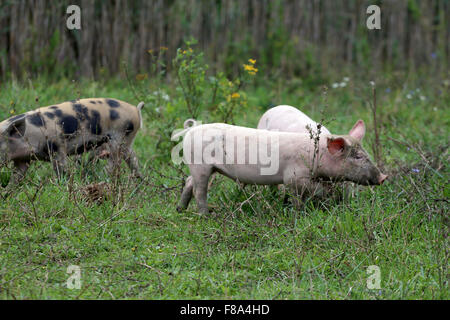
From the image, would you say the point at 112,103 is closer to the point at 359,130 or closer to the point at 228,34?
the point at 359,130

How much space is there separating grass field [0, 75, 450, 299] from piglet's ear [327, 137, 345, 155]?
259 mm

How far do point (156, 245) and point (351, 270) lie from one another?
4.35 feet

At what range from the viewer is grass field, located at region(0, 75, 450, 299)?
3.46m

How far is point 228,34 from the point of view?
10.3 meters

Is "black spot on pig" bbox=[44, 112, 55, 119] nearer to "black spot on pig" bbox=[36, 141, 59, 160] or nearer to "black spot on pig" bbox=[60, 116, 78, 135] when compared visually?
"black spot on pig" bbox=[60, 116, 78, 135]

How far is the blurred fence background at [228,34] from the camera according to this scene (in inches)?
346

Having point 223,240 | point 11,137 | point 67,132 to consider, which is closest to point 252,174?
point 223,240

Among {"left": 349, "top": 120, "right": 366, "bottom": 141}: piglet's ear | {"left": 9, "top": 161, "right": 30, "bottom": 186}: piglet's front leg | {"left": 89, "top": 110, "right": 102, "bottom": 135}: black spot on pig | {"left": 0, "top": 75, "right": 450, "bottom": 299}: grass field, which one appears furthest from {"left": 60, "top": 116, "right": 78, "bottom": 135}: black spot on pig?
{"left": 349, "top": 120, "right": 366, "bottom": 141}: piglet's ear

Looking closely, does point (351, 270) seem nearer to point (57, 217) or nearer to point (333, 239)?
point (333, 239)

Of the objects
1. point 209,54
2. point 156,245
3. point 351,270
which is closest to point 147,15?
point 209,54

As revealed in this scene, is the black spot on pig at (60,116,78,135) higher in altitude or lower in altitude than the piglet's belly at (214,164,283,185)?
higher

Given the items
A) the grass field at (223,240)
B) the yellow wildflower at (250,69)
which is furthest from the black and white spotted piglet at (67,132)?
the yellow wildflower at (250,69)

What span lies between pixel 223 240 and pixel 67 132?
1927 mm

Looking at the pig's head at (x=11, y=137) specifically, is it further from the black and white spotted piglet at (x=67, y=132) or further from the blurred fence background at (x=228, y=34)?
the blurred fence background at (x=228, y=34)
